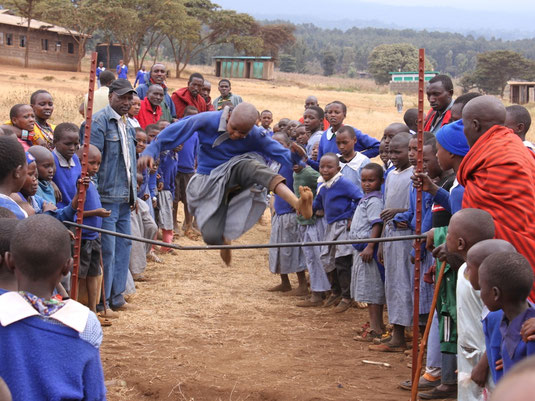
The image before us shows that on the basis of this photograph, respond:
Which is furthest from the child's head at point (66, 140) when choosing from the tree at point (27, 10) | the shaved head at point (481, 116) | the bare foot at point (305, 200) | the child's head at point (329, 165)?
the tree at point (27, 10)

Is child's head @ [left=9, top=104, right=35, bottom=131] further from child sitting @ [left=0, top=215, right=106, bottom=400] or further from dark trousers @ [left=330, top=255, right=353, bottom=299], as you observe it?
child sitting @ [left=0, top=215, right=106, bottom=400]

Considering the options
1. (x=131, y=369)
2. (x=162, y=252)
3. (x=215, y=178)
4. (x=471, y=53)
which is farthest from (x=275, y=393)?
(x=471, y=53)

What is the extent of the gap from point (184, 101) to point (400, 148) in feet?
18.6

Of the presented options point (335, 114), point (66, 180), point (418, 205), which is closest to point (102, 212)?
point (66, 180)

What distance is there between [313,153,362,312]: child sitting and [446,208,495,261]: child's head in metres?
3.47

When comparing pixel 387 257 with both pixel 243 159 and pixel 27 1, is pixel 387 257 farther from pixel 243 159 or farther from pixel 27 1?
pixel 27 1

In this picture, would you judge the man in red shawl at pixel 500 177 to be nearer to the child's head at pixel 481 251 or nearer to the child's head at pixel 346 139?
the child's head at pixel 481 251

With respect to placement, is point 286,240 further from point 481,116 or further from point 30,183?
point 481,116

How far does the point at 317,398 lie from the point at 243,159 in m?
2.08

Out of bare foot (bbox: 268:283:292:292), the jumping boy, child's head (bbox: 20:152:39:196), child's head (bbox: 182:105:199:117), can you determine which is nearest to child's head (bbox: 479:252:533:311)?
the jumping boy

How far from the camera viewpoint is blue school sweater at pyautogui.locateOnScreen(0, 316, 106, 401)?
2580 millimetres

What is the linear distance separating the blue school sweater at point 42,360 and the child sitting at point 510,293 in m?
1.95

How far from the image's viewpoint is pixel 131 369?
6.04 metres

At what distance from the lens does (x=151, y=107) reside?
405 inches
